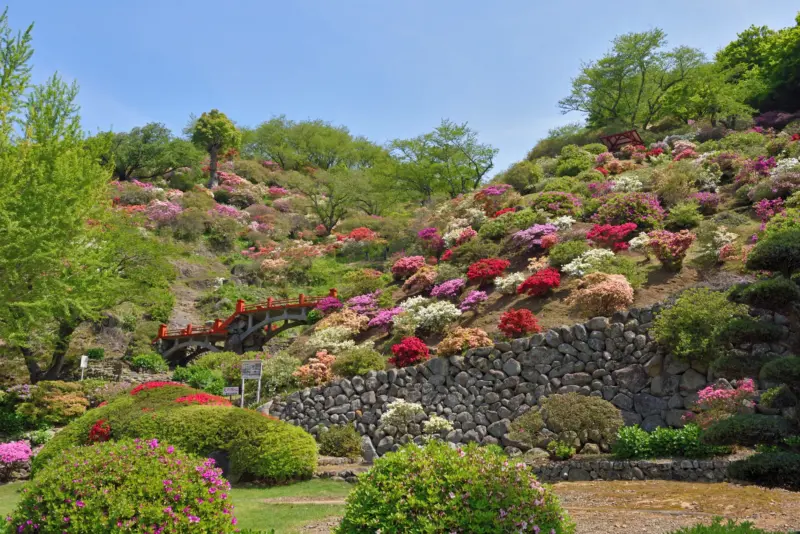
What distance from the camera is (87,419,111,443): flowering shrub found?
1275cm

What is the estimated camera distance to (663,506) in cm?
808

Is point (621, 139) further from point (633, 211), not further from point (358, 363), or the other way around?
point (358, 363)

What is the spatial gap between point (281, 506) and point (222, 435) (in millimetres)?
3030

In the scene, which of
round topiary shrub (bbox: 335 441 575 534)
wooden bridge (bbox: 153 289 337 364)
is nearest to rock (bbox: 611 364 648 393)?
round topiary shrub (bbox: 335 441 575 534)

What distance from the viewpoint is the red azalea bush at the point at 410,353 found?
17531mm

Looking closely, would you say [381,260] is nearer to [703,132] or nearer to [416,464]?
[703,132]

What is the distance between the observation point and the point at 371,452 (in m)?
14.6

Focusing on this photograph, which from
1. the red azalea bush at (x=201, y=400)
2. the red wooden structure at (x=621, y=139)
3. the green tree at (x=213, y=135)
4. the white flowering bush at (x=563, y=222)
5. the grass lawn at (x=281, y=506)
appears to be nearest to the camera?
the grass lawn at (x=281, y=506)

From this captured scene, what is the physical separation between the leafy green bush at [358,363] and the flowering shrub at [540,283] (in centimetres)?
507

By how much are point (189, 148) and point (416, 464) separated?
182 ft

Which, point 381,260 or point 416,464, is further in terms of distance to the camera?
point 381,260

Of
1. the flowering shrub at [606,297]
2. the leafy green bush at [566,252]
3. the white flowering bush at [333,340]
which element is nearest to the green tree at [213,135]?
the white flowering bush at [333,340]

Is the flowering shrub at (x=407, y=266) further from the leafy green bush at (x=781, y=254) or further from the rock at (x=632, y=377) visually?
the leafy green bush at (x=781, y=254)

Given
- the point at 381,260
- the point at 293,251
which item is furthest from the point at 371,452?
the point at 293,251
